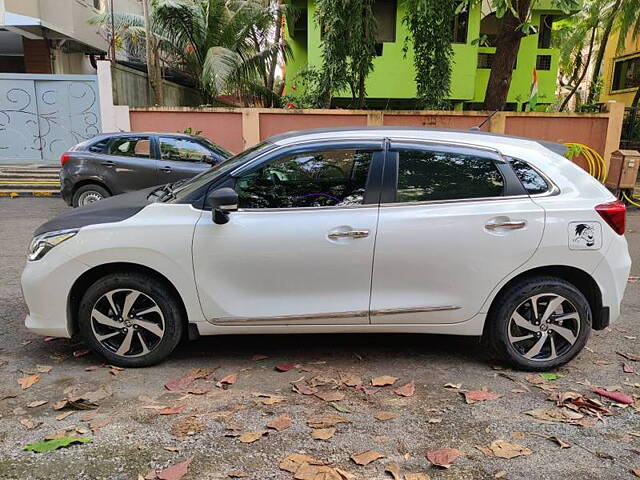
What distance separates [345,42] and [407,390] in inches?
408

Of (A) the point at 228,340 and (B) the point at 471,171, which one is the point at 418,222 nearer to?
(B) the point at 471,171

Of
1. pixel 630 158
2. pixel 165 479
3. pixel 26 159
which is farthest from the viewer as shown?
pixel 26 159

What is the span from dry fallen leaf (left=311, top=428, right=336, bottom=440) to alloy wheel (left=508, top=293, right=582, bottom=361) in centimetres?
155

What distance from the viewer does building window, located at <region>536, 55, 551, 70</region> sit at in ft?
62.7

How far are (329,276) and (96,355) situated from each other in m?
1.81

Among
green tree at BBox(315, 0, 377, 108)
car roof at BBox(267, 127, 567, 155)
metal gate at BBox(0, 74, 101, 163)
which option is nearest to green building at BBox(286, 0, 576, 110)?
green tree at BBox(315, 0, 377, 108)

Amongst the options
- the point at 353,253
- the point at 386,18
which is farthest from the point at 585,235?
the point at 386,18

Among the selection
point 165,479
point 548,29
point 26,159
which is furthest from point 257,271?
point 548,29

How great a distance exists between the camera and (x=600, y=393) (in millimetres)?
3551

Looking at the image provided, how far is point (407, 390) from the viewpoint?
3.55 m

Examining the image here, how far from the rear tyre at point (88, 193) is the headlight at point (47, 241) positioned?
6.01 metres

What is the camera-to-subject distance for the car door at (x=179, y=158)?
931 centimetres

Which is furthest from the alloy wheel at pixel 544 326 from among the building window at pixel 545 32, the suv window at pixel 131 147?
the building window at pixel 545 32

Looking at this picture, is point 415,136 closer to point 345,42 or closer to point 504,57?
point 345,42
